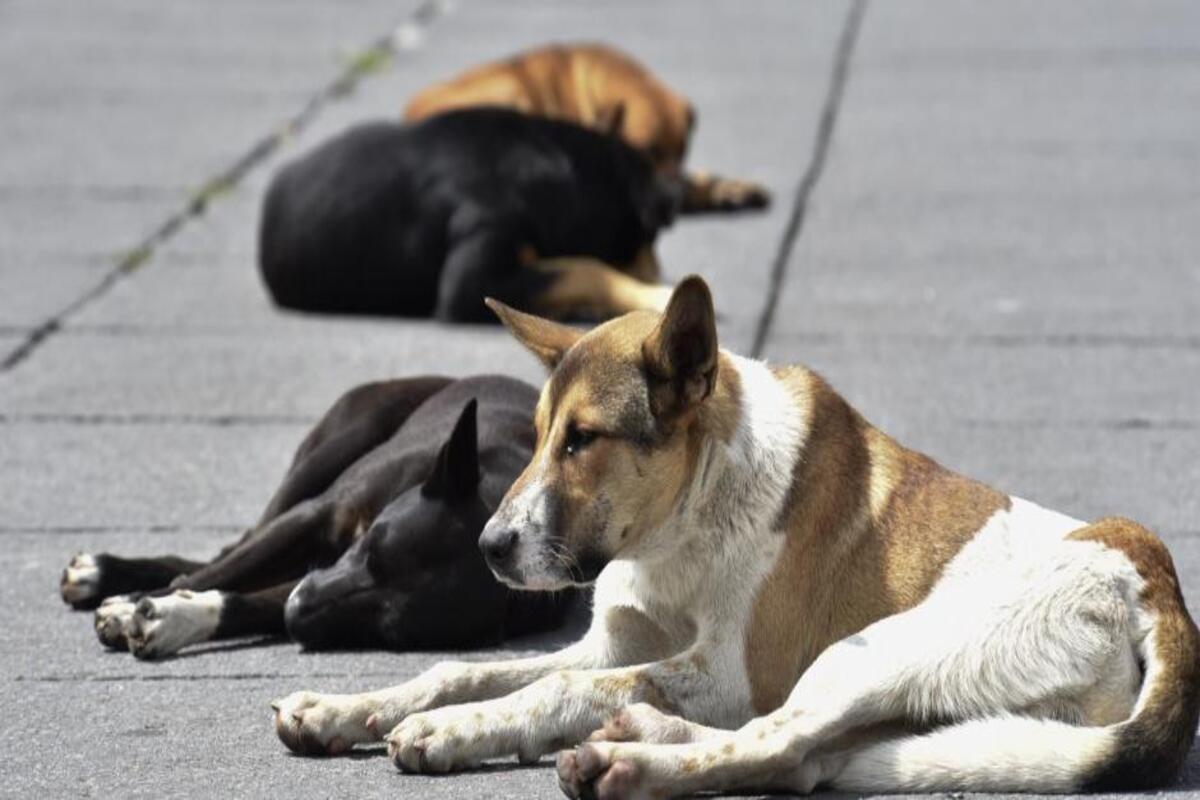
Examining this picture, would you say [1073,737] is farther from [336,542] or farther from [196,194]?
[196,194]

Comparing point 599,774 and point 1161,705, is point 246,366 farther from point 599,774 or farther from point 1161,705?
point 1161,705

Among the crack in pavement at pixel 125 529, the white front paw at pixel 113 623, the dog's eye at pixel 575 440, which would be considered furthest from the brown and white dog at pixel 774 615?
the crack in pavement at pixel 125 529

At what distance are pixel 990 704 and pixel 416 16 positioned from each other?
49.2ft

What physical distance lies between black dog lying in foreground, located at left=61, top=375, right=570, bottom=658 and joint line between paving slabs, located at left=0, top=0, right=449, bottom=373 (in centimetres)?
329

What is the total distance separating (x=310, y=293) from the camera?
11141mm

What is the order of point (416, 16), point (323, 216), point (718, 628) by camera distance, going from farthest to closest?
point (416, 16) < point (323, 216) < point (718, 628)

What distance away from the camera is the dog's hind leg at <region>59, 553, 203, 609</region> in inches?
281

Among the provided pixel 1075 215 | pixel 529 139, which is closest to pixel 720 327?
pixel 529 139

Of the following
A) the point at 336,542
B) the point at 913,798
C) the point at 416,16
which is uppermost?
the point at 913,798

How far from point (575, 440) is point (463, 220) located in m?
5.45

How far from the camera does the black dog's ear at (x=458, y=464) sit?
6559 mm

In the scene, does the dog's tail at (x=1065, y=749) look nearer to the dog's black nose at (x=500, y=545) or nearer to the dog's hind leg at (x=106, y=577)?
the dog's black nose at (x=500, y=545)

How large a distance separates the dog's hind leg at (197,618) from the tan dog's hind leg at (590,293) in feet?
12.3

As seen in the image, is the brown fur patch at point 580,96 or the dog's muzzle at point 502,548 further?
the brown fur patch at point 580,96
